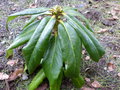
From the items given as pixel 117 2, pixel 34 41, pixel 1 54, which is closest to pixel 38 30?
pixel 34 41

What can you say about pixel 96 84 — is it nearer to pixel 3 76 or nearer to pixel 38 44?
pixel 38 44

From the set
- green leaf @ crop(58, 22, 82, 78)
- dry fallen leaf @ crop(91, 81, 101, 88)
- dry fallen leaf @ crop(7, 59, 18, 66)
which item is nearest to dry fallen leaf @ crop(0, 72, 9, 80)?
dry fallen leaf @ crop(7, 59, 18, 66)

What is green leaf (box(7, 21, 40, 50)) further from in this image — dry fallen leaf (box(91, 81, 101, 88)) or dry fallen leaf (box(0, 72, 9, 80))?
dry fallen leaf (box(91, 81, 101, 88))

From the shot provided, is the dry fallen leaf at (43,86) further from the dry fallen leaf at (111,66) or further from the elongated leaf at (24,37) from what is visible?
the dry fallen leaf at (111,66)

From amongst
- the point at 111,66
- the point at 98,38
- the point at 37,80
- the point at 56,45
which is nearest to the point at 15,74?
the point at 37,80

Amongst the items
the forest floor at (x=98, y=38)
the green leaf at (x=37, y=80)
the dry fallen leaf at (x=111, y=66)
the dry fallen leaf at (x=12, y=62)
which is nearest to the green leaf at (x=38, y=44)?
the green leaf at (x=37, y=80)

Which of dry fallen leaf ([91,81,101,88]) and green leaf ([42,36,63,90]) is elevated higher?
green leaf ([42,36,63,90])
